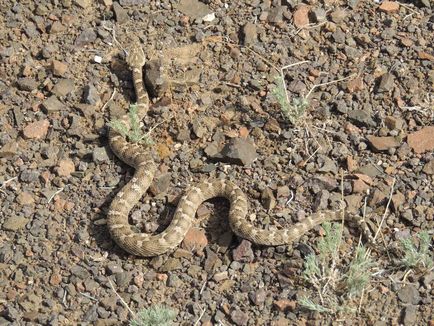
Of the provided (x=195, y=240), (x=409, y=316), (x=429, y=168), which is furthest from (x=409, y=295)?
(x=195, y=240)

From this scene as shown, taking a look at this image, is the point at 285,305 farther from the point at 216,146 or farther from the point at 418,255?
the point at 216,146

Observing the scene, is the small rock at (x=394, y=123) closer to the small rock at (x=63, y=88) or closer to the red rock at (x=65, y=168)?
the red rock at (x=65, y=168)

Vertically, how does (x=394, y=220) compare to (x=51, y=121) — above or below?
above

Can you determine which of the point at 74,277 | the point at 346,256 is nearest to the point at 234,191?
the point at 346,256

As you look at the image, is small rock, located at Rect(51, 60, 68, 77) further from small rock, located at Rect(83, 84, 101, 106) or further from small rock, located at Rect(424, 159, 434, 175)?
small rock, located at Rect(424, 159, 434, 175)

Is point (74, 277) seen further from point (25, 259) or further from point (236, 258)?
point (236, 258)

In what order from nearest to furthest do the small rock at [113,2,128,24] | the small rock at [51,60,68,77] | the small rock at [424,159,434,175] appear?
the small rock at [424,159,434,175] → the small rock at [51,60,68,77] → the small rock at [113,2,128,24]

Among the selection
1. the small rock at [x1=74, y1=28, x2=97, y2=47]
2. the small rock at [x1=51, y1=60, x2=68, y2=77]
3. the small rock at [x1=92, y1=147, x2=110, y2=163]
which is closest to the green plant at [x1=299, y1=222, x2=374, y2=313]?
the small rock at [x1=92, y1=147, x2=110, y2=163]
